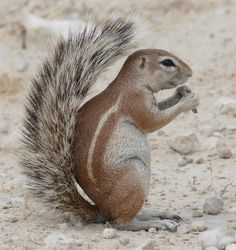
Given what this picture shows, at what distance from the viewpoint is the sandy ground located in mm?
5762

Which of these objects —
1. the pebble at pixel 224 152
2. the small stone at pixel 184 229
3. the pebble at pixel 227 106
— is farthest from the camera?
the pebble at pixel 227 106

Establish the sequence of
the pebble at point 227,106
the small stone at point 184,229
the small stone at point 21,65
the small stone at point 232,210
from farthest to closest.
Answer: the small stone at point 21,65
the pebble at point 227,106
the small stone at point 232,210
the small stone at point 184,229

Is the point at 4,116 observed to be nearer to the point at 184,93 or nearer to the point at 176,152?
the point at 176,152

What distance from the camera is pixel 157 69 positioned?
6012mm

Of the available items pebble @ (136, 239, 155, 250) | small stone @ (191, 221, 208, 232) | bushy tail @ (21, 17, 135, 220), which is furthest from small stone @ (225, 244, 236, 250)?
bushy tail @ (21, 17, 135, 220)

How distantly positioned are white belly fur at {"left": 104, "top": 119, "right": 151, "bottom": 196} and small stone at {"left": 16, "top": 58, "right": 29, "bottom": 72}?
14.0ft

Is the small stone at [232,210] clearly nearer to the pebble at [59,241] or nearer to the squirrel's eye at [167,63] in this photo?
the squirrel's eye at [167,63]

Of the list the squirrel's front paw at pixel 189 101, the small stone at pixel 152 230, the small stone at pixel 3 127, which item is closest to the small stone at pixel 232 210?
the small stone at pixel 152 230

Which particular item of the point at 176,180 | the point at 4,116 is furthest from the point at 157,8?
the point at 176,180

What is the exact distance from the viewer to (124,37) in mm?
5840

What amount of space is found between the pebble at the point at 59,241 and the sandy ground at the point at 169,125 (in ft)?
0.11

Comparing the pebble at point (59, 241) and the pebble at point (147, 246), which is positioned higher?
the pebble at point (147, 246)

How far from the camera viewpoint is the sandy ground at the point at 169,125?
5762 mm

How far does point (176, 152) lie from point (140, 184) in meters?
1.99
